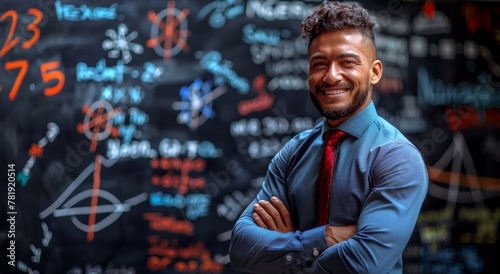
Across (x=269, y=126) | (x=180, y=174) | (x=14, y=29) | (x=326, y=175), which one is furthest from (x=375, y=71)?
(x=14, y=29)

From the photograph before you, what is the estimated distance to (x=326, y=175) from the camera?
2.08 m

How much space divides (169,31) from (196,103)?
17.0 inches

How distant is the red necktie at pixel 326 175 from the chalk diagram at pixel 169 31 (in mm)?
1749

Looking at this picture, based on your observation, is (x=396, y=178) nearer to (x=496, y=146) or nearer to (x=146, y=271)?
(x=146, y=271)

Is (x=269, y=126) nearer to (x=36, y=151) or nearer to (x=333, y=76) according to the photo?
(x=36, y=151)

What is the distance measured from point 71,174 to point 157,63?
2.55 feet

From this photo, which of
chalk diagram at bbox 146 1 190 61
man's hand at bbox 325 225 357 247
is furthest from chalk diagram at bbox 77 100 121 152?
man's hand at bbox 325 225 357 247

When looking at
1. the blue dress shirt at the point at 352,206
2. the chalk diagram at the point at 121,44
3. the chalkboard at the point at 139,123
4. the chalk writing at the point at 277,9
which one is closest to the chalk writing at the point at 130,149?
the chalkboard at the point at 139,123

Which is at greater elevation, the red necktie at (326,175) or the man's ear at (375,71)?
the man's ear at (375,71)

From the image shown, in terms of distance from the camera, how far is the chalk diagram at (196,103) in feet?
12.1

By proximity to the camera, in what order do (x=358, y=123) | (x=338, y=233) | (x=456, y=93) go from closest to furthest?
(x=338, y=233), (x=358, y=123), (x=456, y=93)

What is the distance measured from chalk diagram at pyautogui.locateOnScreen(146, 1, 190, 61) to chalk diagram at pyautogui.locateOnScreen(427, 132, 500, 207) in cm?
172

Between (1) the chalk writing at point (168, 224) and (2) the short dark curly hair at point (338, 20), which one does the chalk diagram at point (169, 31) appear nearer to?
(1) the chalk writing at point (168, 224)

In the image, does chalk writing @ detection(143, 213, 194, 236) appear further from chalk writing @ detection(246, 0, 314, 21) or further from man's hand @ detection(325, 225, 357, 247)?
man's hand @ detection(325, 225, 357, 247)
